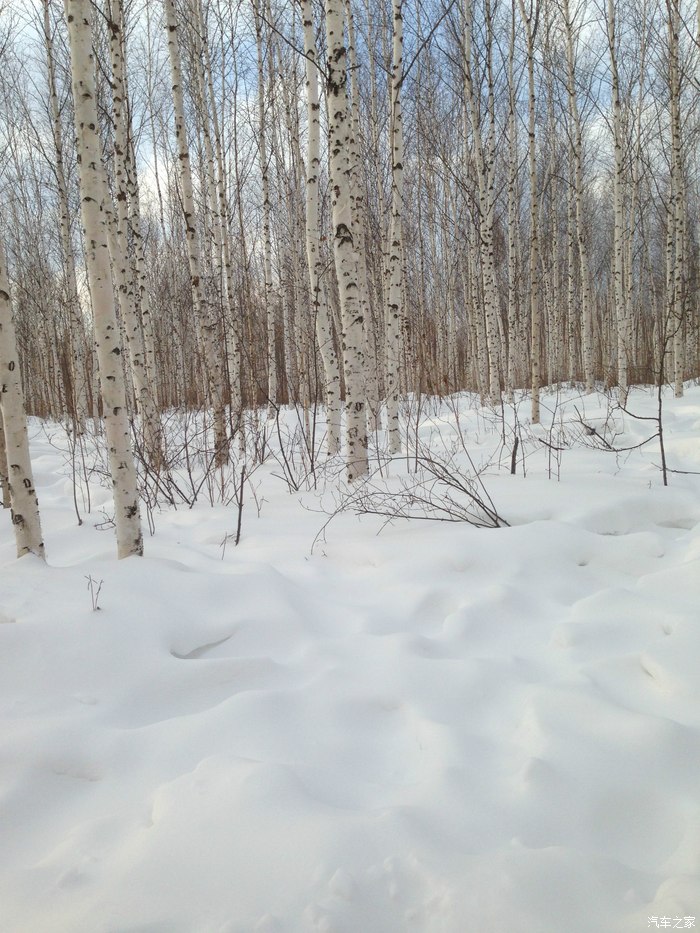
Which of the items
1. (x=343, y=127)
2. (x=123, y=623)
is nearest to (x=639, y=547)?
(x=123, y=623)

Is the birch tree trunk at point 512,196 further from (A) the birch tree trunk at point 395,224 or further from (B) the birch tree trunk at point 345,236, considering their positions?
(B) the birch tree trunk at point 345,236

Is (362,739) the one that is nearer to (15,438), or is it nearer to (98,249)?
(15,438)

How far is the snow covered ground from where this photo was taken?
1.00 m

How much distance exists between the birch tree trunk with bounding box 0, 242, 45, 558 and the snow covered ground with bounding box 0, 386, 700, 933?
10.3 inches

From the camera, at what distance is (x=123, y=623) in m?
2.02

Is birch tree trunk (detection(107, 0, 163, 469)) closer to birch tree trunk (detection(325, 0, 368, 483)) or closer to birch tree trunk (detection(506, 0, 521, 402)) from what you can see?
birch tree trunk (detection(325, 0, 368, 483))

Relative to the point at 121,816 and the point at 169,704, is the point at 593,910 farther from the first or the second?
the point at 169,704

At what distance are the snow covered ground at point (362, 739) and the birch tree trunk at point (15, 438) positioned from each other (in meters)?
0.26

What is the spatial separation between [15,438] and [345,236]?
2.92 metres

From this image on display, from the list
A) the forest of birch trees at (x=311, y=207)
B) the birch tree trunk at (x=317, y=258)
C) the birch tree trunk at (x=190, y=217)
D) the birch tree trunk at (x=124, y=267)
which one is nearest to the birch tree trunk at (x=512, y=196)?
the forest of birch trees at (x=311, y=207)

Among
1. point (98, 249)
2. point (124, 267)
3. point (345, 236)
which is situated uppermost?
point (124, 267)

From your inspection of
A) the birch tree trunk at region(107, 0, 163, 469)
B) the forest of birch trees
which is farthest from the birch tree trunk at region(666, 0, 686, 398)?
the birch tree trunk at region(107, 0, 163, 469)

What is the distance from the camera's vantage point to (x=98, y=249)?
98.7 inches

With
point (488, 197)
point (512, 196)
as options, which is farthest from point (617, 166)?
point (512, 196)
